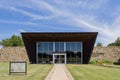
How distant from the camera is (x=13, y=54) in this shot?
6006 cm

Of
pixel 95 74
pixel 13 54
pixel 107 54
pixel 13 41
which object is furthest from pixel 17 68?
pixel 13 41

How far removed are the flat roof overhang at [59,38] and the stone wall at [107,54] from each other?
103 inches

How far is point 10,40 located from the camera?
104438 millimetres

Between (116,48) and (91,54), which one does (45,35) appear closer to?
(91,54)

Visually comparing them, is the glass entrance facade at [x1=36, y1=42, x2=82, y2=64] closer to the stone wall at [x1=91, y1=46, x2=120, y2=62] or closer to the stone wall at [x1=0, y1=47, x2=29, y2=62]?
the stone wall at [x1=91, y1=46, x2=120, y2=62]

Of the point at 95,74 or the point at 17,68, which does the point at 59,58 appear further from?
the point at 17,68

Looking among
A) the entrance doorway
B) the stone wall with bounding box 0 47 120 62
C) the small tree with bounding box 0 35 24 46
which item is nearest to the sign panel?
the entrance doorway

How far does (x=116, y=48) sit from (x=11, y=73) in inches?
1625

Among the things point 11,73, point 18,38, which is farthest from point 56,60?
point 18,38

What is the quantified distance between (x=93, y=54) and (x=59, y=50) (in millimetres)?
8138

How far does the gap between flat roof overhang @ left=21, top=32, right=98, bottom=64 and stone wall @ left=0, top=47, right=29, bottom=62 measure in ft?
9.85

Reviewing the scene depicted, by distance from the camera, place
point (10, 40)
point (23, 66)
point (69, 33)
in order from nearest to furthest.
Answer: point (23, 66) → point (69, 33) → point (10, 40)

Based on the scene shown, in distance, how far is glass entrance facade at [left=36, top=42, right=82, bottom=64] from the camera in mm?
56406

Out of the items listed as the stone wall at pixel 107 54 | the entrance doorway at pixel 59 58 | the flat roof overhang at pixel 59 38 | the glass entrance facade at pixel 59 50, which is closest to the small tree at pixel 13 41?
the flat roof overhang at pixel 59 38
